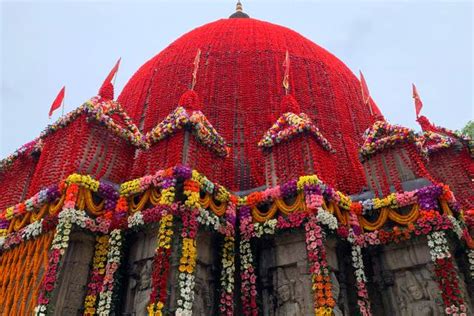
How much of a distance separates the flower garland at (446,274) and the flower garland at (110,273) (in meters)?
7.24

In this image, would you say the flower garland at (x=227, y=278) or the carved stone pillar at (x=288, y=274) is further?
the flower garland at (x=227, y=278)

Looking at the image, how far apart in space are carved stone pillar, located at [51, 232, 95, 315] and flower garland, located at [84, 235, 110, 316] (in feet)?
0.49

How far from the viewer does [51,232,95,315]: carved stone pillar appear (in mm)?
8953

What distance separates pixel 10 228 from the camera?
10602 millimetres

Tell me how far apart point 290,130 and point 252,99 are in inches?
184

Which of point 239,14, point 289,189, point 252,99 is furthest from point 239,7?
point 289,189

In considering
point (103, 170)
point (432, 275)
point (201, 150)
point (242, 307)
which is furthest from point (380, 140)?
point (103, 170)

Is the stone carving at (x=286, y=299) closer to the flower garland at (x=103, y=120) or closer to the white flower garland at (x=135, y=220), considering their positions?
the white flower garland at (x=135, y=220)

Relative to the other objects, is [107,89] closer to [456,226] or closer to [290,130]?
[290,130]

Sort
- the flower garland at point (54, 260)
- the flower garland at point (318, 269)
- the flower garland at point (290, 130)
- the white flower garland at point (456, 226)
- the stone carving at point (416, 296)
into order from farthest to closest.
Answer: the flower garland at point (290, 130) < the white flower garland at point (456, 226) < the stone carving at point (416, 296) < the flower garland at point (318, 269) < the flower garland at point (54, 260)

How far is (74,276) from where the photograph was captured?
30.8 feet

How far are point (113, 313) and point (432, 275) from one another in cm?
729

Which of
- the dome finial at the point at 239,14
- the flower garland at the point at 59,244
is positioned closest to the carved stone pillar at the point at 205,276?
the flower garland at the point at 59,244

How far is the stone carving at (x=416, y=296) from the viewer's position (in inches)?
382
